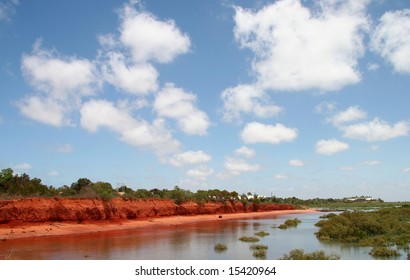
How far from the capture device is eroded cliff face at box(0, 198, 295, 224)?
38.6 meters

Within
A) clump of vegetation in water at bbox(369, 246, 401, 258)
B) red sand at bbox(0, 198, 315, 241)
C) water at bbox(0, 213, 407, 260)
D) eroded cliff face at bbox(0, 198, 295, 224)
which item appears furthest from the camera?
eroded cliff face at bbox(0, 198, 295, 224)

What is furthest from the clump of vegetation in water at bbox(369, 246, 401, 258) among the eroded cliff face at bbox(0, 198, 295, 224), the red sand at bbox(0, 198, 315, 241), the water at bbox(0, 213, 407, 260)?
the eroded cliff face at bbox(0, 198, 295, 224)

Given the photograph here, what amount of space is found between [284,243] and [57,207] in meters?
26.4

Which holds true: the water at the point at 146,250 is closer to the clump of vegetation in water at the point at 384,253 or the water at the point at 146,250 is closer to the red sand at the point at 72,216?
the clump of vegetation in water at the point at 384,253

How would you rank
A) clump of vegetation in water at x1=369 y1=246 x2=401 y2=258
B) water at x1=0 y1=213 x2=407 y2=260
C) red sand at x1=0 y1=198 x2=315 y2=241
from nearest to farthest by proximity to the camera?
clump of vegetation in water at x1=369 y1=246 x2=401 y2=258
water at x1=0 y1=213 x2=407 y2=260
red sand at x1=0 y1=198 x2=315 y2=241

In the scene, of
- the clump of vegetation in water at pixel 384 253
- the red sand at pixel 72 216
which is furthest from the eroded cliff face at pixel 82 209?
the clump of vegetation in water at pixel 384 253

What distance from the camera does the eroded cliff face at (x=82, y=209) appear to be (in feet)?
127

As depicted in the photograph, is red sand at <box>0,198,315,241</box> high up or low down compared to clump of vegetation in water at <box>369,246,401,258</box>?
up

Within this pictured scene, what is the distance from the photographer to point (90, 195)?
49.5m

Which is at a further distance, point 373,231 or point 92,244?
point 373,231

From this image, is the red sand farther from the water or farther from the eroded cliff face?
the water

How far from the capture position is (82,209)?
45438mm
